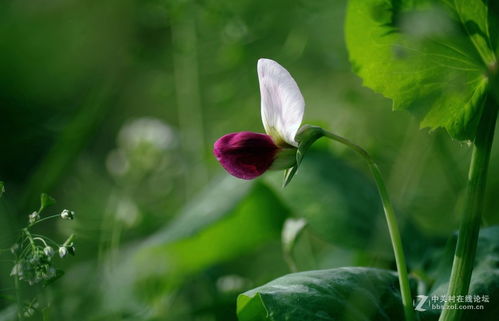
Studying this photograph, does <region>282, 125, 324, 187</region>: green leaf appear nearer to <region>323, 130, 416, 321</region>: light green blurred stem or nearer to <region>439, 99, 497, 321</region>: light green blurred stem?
<region>323, 130, 416, 321</region>: light green blurred stem

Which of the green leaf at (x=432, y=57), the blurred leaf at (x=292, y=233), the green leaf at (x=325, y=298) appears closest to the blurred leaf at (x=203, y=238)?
the blurred leaf at (x=292, y=233)

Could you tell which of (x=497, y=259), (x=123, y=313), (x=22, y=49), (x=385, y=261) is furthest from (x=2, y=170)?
(x=497, y=259)

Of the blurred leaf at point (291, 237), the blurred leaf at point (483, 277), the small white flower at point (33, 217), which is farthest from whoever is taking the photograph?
the blurred leaf at point (291, 237)

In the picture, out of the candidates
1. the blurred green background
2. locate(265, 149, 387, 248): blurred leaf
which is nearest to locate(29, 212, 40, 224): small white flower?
the blurred green background

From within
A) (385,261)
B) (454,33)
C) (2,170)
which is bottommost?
(385,261)

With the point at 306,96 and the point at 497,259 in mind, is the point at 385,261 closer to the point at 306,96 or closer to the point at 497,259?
the point at 497,259

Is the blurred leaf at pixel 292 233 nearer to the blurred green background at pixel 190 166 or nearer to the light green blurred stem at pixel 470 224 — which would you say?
the blurred green background at pixel 190 166

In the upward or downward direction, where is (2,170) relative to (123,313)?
upward
